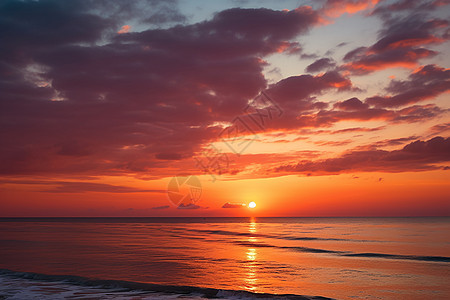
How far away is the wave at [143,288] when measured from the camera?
19953mm

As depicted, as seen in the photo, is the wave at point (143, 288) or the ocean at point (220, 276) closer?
the wave at point (143, 288)

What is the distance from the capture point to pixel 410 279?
25.8 meters

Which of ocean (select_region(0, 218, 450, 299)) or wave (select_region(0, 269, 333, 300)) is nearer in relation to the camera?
wave (select_region(0, 269, 333, 300))

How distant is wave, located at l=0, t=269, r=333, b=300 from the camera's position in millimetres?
19953

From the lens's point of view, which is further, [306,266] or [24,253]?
[24,253]

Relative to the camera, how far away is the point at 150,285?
22984 mm

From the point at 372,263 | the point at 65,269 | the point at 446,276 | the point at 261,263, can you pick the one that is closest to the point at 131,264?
the point at 65,269

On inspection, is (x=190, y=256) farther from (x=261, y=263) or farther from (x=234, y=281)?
(x=234, y=281)

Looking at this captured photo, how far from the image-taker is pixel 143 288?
22156 millimetres

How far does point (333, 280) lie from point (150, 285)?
471 inches

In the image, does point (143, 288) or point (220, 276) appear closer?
point (143, 288)

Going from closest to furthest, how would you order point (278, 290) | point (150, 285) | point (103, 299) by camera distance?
point (103, 299), point (278, 290), point (150, 285)

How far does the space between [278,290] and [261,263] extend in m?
11.7

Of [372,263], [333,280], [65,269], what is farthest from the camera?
[372,263]
